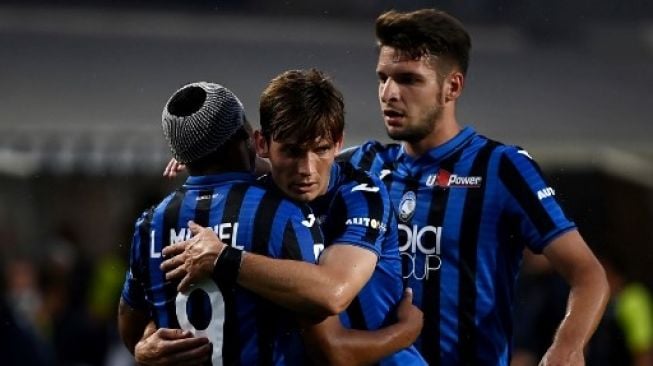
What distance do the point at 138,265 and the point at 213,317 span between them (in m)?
0.36

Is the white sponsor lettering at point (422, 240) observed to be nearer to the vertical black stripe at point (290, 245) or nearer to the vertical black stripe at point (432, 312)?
the vertical black stripe at point (432, 312)

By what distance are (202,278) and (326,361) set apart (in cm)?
44

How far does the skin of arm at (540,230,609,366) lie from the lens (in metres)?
5.12

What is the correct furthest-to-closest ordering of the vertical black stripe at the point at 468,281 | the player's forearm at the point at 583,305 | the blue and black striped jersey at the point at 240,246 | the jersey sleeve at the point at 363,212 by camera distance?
the vertical black stripe at the point at 468,281 → the player's forearm at the point at 583,305 → the jersey sleeve at the point at 363,212 → the blue and black striped jersey at the point at 240,246

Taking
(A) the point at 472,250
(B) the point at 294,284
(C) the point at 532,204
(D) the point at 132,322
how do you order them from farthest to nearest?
(A) the point at 472,250, (C) the point at 532,204, (D) the point at 132,322, (B) the point at 294,284

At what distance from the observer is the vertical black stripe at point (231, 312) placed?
452cm

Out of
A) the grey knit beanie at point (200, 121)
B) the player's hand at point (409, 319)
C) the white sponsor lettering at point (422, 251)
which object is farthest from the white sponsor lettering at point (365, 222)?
the white sponsor lettering at point (422, 251)

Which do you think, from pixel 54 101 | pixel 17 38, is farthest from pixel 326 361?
pixel 17 38

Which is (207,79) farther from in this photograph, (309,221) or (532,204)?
(309,221)

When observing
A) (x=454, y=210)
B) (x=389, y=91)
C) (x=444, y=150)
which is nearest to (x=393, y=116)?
(x=389, y=91)

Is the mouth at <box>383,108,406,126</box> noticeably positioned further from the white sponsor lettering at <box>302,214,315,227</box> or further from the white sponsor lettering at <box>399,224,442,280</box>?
the white sponsor lettering at <box>302,214,315,227</box>

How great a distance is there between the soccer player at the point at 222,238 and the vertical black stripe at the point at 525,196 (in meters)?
0.70

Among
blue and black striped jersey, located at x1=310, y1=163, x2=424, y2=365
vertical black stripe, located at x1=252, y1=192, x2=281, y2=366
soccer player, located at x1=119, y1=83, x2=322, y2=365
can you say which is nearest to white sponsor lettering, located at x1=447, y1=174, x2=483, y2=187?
blue and black striped jersey, located at x1=310, y1=163, x2=424, y2=365

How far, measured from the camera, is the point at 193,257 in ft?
14.7
